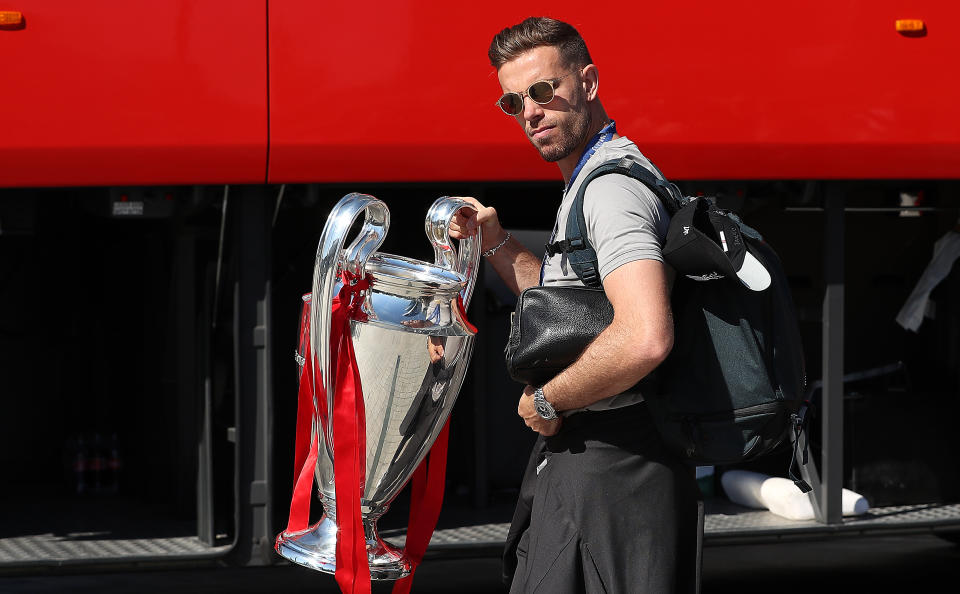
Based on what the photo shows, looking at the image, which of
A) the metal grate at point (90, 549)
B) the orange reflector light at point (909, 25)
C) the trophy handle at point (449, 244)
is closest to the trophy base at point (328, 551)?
the trophy handle at point (449, 244)

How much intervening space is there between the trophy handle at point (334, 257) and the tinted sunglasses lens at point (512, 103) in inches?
12.8

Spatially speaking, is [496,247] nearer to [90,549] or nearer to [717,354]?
[717,354]

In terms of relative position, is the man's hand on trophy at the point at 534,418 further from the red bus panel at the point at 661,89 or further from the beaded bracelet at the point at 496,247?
the red bus panel at the point at 661,89

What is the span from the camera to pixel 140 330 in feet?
13.5

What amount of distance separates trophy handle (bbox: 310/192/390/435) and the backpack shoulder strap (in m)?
0.33

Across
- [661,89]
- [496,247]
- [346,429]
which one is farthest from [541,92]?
[661,89]

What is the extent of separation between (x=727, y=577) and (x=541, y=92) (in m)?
3.42

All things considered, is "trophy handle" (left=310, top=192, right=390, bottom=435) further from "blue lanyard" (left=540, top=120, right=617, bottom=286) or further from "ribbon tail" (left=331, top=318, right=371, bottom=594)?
"blue lanyard" (left=540, top=120, right=617, bottom=286)

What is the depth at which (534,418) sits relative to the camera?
6.91 ft

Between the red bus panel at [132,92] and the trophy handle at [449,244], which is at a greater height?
the red bus panel at [132,92]

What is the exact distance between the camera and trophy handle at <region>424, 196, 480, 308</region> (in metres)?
2.20

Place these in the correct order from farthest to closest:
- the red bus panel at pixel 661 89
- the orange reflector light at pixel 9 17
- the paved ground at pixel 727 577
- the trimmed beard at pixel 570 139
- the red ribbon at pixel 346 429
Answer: the paved ground at pixel 727 577, the red bus panel at pixel 661 89, the orange reflector light at pixel 9 17, the trimmed beard at pixel 570 139, the red ribbon at pixel 346 429

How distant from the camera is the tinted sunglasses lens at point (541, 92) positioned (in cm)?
214

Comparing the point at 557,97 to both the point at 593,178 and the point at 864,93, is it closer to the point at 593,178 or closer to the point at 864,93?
the point at 593,178
